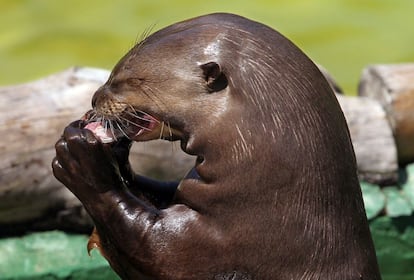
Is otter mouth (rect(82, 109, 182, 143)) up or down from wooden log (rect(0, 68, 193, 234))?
up

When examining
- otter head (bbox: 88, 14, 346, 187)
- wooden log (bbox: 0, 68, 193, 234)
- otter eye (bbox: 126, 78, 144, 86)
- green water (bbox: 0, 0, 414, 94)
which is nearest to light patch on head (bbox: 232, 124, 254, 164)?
otter head (bbox: 88, 14, 346, 187)

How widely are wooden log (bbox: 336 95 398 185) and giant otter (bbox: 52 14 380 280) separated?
255 cm

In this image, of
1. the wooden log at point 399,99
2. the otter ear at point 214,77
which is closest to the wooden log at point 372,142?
the wooden log at point 399,99

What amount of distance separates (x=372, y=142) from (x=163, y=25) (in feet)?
9.93

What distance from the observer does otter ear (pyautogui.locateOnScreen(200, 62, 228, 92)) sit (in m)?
3.33

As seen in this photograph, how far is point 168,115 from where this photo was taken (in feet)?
11.2

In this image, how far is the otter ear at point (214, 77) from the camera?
10.9 ft

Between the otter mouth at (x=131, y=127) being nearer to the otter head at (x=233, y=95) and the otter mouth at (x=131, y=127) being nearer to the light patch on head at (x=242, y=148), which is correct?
the otter head at (x=233, y=95)

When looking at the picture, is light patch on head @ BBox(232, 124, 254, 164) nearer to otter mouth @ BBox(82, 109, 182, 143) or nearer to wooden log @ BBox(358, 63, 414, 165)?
otter mouth @ BBox(82, 109, 182, 143)

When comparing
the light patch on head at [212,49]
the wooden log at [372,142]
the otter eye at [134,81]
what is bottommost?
the wooden log at [372,142]

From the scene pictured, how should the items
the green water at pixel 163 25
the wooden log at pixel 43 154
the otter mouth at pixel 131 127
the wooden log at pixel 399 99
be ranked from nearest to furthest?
the otter mouth at pixel 131 127, the wooden log at pixel 43 154, the wooden log at pixel 399 99, the green water at pixel 163 25

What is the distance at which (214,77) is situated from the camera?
132 inches

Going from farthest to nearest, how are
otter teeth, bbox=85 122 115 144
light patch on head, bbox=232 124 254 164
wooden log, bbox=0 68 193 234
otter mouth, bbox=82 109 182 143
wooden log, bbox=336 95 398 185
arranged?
wooden log, bbox=336 95 398 185, wooden log, bbox=0 68 193 234, otter teeth, bbox=85 122 115 144, otter mouth, bbox=82 109 182 143, light patch on head, bbox=232 124 254 164

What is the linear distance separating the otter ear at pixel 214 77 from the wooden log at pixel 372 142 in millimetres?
2763
